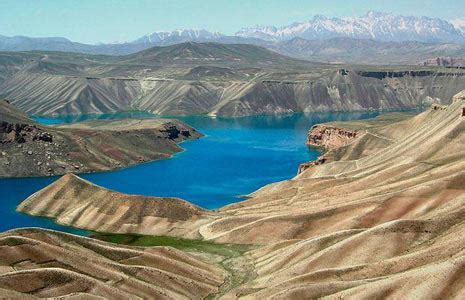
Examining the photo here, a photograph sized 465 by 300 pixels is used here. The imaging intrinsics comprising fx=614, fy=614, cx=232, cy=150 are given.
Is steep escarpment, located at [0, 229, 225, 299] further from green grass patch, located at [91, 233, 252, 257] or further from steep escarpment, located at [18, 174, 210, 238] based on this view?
steep escarpment, located at [18, 174, 210, 238]

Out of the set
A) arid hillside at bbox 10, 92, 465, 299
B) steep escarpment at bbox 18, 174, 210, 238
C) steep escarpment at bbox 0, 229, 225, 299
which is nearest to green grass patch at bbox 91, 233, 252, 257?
arid hillside at bbox 10, 92, 465, 299

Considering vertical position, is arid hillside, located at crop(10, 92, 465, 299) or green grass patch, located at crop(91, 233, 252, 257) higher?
arid hillside, located at crop(10, 92, 465, 299)

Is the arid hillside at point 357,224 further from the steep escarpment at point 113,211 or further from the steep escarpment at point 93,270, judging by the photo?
the steep escarpment at point 93,270

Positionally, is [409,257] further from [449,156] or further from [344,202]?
[449,156]

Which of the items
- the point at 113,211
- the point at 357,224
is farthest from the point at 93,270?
the point at 113,211

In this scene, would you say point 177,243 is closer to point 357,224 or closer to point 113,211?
point 113,211

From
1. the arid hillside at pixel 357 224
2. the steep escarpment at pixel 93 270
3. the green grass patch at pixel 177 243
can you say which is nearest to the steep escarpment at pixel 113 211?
the arid hillside at pixel 357 224

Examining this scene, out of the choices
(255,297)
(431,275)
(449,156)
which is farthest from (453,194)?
(255,297)
